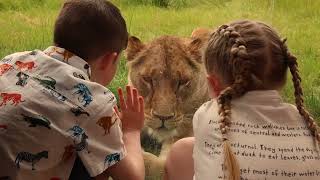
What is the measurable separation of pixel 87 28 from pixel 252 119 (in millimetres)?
459

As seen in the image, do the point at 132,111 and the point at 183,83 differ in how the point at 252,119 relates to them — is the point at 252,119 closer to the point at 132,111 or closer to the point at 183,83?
the point at 132,111

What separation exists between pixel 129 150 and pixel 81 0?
1.32ft

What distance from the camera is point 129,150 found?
70.9 inches

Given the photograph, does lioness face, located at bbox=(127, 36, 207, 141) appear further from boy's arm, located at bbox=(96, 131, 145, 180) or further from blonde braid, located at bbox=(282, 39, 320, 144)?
blonde braid, located at bbox=(282, 39, 320, 144)

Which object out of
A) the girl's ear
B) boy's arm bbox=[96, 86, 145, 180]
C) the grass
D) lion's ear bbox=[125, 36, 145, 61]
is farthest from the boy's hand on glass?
the grass

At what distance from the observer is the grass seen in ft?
8.96

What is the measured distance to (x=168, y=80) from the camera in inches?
94.3

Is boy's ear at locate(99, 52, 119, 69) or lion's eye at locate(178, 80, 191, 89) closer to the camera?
boy's ear at locate(99, 52, 119, 69)

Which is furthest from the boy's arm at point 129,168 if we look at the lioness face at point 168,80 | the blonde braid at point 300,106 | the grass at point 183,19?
the grass at point 183,19

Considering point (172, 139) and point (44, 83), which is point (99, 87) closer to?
point (44, 83)

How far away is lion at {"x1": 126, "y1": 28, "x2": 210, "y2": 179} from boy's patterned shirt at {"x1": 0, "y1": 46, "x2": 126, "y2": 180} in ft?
2.29

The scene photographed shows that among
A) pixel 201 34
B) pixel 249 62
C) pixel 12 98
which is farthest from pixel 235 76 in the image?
pixel 201 34

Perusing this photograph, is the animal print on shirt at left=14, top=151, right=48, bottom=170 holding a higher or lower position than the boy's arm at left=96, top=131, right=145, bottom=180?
higher

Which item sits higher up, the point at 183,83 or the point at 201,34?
the point at 201,34
